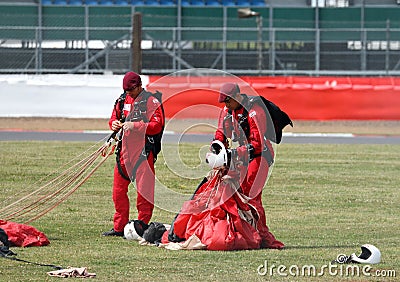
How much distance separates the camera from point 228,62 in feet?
93.8

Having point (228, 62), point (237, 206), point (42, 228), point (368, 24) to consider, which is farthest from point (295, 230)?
point (368, 24)

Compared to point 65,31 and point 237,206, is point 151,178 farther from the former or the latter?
point 65,31

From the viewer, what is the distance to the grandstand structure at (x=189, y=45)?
2730 centimetres

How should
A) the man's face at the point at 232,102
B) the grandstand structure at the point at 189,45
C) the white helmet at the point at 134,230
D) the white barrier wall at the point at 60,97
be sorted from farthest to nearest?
1. the grandstand structure at the point at 189,45
2. the white barrier wall at the point at 60,97
3. the white helmet at the point at 134,230
4. the man's face at the point at 232,102

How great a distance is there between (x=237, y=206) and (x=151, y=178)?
1365 mm

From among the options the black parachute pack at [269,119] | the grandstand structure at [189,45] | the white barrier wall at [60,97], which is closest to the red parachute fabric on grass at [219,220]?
the black parachute pack at [269,119]

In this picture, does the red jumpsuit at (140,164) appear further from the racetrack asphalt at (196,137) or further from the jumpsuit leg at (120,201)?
the racetrack asphalt at (196,137)

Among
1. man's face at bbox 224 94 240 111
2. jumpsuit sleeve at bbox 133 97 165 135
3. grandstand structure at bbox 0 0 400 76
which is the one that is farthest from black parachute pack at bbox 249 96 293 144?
grandstand structure at bbox 0 0 400 76
